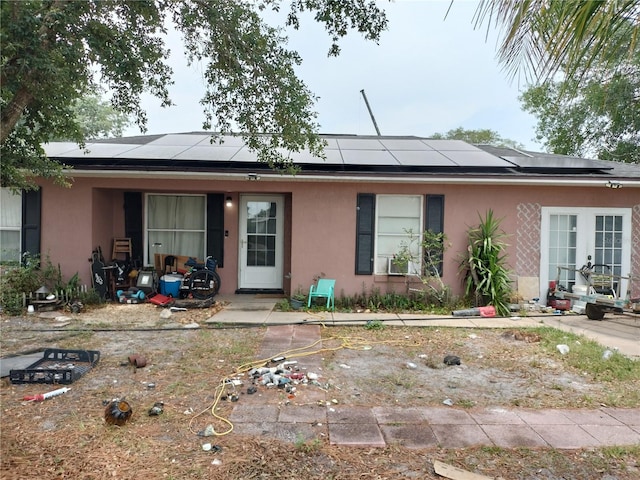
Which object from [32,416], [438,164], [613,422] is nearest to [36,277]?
[32,416]

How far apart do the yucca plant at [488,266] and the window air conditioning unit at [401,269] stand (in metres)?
0.96

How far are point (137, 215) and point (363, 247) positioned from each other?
4.98m

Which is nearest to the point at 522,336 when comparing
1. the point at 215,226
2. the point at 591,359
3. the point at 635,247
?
the point at 591,359

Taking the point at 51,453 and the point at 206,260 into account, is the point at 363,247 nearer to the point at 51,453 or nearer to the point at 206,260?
the point at 206,260

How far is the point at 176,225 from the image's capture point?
8680 mm

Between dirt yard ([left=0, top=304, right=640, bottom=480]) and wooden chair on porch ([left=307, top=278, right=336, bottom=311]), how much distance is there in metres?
1.30

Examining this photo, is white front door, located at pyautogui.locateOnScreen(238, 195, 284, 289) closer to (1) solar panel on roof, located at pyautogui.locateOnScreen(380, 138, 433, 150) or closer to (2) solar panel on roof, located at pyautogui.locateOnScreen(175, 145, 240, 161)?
(2) solar panel on roof, located at pyautogui.locateOnScreen(175, 145, 240, 161)

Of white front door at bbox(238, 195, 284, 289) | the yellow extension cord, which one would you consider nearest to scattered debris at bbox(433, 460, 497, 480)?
the yellow extension cord

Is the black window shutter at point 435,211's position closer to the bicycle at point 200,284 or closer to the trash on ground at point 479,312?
the trash on ground at point 479,312

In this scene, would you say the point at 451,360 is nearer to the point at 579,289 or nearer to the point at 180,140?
the point at 579,289

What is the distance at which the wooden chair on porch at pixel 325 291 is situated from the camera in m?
7.36

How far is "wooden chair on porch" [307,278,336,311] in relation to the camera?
7.36m

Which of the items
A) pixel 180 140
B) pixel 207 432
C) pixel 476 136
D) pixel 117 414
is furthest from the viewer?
pixel 476 136

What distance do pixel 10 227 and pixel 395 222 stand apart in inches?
301
